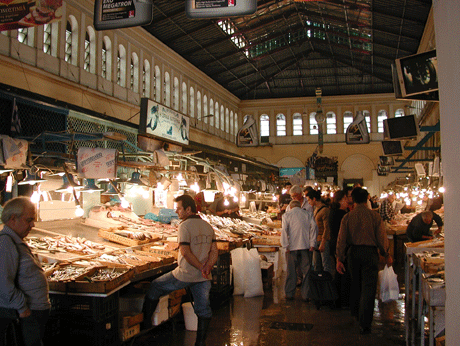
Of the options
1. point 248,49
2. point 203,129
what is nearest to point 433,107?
point 248,49

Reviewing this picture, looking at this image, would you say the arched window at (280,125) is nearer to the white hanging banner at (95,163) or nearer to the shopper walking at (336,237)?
the shopper walking at (336,237)

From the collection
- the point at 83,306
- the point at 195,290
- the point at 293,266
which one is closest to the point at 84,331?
the point at 83,306

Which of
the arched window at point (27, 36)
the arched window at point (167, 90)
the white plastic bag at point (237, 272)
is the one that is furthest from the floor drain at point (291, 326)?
the arched window at point (167, 90)

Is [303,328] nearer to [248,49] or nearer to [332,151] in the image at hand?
[248,49]

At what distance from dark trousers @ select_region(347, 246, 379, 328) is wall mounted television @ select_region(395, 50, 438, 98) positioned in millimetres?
2047

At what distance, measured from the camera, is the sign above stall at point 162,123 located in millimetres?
9141

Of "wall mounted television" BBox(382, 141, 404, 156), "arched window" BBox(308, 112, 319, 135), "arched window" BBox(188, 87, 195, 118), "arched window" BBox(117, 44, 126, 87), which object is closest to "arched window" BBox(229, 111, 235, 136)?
"arched window" BBox(308, 112, 319, 135)

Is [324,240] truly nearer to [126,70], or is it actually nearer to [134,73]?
[126,70]

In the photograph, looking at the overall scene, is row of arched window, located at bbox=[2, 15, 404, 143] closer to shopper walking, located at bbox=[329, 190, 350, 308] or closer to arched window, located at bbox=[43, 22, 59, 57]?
arched window, located at bbox=[43, 22, 59, 57]

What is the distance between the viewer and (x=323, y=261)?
7789 mm

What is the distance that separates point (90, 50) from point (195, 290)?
40.4 ft

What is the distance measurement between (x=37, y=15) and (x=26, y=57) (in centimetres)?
744

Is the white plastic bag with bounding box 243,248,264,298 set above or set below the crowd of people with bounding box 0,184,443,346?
below

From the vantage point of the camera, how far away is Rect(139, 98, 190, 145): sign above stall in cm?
914
